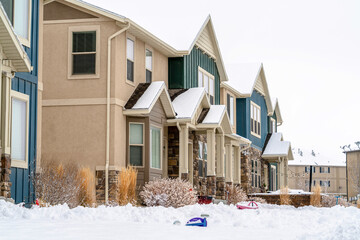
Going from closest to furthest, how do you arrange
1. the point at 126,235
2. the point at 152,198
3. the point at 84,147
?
the point at 126,235
the point at 152,198
the point at 84,147

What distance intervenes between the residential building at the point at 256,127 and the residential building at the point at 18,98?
16.8 metres

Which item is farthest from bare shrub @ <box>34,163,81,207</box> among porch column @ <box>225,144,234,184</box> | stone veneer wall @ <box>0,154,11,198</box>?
porch column @ <box>225,144,234,184</box>

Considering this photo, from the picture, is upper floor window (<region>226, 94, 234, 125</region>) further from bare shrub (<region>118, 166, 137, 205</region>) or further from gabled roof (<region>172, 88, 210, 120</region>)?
bare shrub (<region>118, 166, 137, 205</region>)

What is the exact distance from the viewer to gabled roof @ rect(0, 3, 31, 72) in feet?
45.4

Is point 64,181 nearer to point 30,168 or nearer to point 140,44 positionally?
point 30,168

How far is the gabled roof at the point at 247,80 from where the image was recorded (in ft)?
119

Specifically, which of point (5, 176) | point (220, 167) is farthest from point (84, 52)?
point (220, 167)

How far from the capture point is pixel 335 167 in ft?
297

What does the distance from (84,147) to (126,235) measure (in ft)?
40.2

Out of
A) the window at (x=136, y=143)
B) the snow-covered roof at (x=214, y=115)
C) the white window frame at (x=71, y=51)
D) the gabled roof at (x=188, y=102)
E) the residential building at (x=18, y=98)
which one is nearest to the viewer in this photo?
the residential building at (x=18, y=98)

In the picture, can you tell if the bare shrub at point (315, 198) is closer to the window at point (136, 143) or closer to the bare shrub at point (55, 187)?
the window at point (136, 143)

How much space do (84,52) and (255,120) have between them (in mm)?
18871

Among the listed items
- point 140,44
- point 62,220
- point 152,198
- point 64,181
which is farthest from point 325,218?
point 140,44

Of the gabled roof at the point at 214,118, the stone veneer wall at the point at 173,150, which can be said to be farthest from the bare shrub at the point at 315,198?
the stone veneer wall at the point at 173,150
